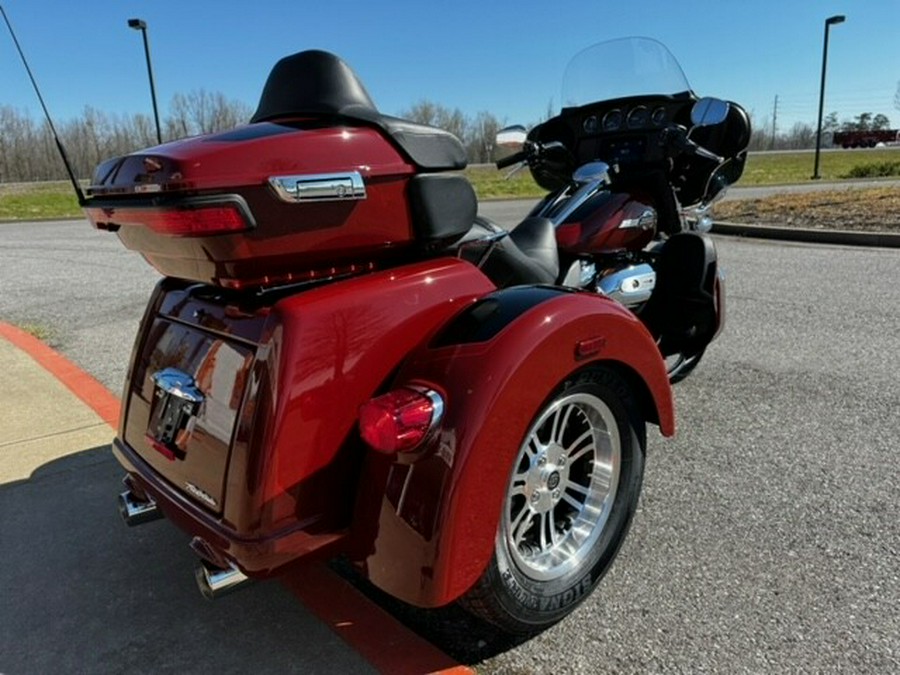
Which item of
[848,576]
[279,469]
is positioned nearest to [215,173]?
[279,469]

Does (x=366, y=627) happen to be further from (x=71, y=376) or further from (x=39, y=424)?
(x=71, y=376)

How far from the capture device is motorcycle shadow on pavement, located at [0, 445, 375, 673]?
1.99 m

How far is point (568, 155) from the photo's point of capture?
3.85 meters

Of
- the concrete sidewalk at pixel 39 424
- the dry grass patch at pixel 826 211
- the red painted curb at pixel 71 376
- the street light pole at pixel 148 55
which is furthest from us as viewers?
the street light pole at pixel 148 55

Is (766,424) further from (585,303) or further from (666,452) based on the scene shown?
(585,303)

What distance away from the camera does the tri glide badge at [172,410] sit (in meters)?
1.98

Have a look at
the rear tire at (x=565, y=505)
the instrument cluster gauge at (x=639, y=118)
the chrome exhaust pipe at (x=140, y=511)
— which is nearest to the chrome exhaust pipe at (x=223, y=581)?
the chrome exhaust pipe at (x=140, y=511)

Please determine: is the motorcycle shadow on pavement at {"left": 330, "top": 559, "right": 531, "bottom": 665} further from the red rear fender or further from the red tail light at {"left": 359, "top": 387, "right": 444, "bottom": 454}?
the red tail light at {"left": 359, "top": 387, "right": 444, "bottom": 454}

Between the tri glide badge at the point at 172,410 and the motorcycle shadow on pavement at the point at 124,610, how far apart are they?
55 centimetres

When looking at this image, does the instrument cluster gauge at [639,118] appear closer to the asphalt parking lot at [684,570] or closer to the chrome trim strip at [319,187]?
the asphalt parking lot at [684,570]

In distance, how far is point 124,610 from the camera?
7.29ft

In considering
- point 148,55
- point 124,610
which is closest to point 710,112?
point 124,610

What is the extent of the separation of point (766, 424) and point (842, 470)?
0.52 m

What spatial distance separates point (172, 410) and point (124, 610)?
715mm
